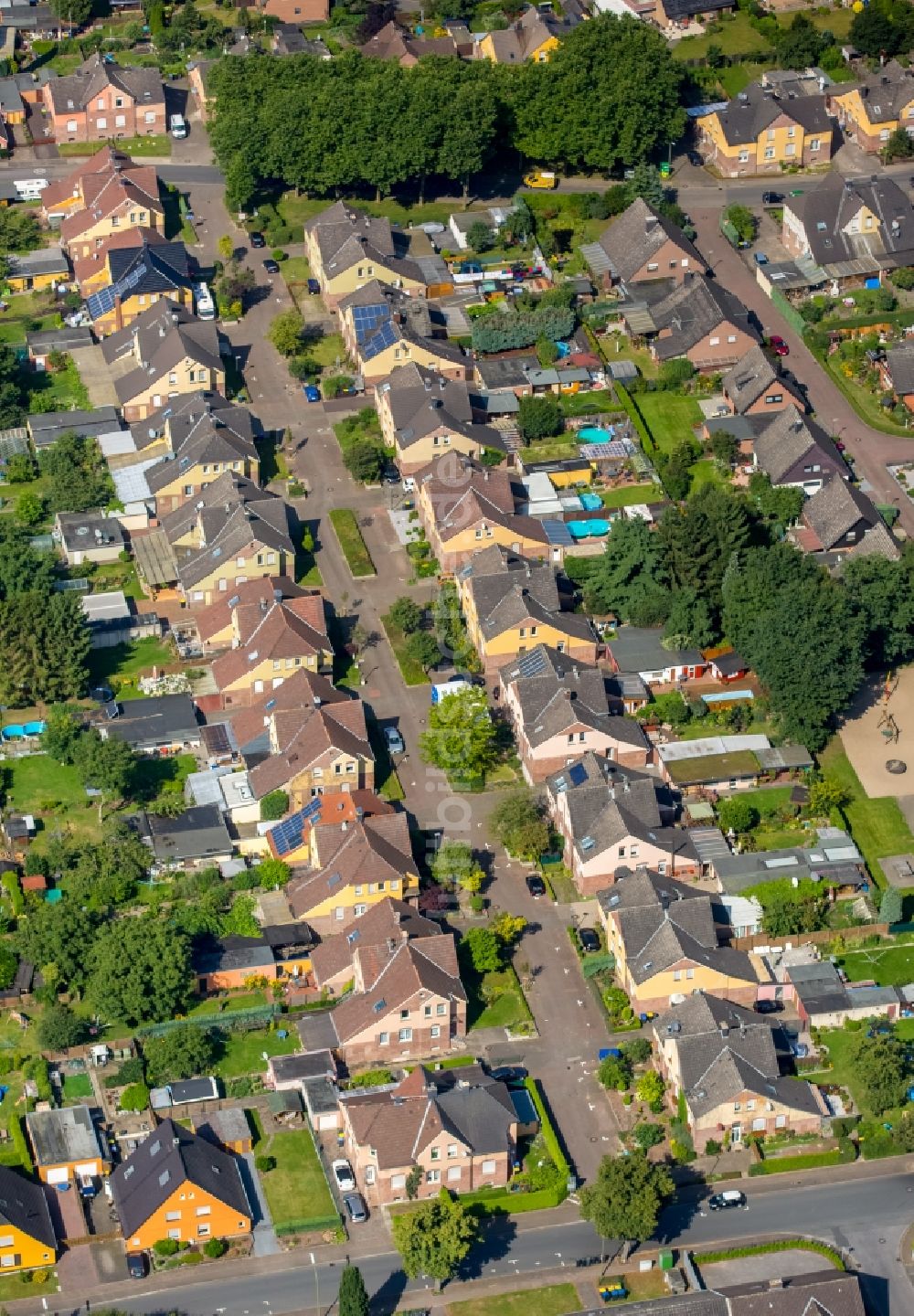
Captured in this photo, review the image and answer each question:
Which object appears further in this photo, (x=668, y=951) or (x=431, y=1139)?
(x=668, y=951)

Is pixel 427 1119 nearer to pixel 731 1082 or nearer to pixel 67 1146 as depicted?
pixel 731 1082

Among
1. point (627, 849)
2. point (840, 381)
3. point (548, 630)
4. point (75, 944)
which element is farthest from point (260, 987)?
point (840, 381)

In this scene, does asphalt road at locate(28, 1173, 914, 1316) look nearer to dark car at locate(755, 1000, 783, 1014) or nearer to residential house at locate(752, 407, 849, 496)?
dark car at locate(755, 1000, 783, 1014)

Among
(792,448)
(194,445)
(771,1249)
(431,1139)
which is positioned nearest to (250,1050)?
(431,1139)

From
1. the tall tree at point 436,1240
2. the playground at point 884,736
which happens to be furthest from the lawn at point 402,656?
the tall tree at point 436,1240

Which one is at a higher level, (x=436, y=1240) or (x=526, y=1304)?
(x=436, y=1240)

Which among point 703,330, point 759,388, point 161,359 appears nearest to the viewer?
point 161,359

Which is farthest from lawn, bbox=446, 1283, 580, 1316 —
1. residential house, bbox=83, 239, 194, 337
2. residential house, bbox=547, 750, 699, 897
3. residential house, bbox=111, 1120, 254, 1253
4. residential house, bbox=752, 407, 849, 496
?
residential house, bbox=83, 239, 194, 337
